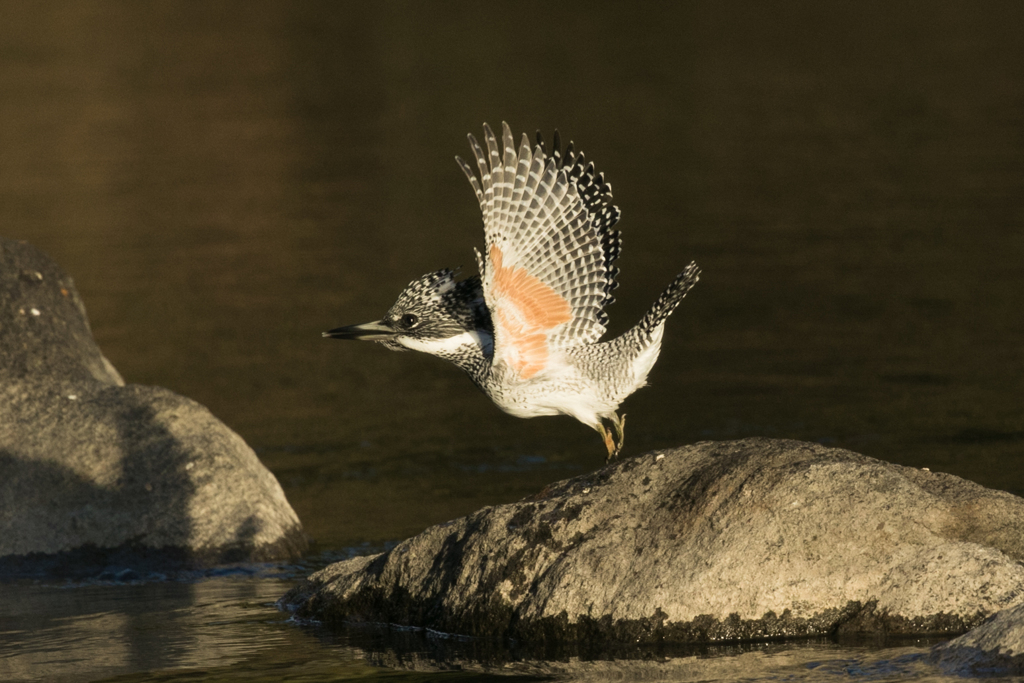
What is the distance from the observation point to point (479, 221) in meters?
25.1

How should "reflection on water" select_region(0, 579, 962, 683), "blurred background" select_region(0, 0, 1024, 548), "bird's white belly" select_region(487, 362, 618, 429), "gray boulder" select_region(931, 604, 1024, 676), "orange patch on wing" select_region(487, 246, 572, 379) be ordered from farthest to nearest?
"blurred background" select_region(0, 0, 1024, 548), "bird's white belly" select_region(487, 362, 618, 429), "orange patch on wing" select_region(487, 246, 572, 379), "reflection on water" select_region(0, 579, 962, 683), "gray boulder" select_region(931, 604, 1024, 676)

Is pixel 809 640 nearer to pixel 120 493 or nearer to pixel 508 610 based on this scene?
pixel 508 610

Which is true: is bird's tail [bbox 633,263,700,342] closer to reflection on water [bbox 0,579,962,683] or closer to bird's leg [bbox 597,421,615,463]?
bird's leg [bbox 597,421,615,463]

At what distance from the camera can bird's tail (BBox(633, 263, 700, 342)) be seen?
8.88 meters

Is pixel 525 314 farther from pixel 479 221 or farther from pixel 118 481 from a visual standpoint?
pixel 479 221

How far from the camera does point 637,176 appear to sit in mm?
27688

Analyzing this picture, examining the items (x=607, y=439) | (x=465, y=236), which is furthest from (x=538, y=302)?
(x=465, y=236)

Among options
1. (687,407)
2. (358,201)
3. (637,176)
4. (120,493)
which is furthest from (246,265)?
(120,493)

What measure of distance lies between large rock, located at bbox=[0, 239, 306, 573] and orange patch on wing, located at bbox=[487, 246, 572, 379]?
308 centimetres

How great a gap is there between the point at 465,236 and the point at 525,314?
585 inches

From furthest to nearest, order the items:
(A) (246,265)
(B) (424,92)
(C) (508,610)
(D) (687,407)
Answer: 1. (B) (424,92)
2. (A) (246,265)
3. (D) (687,407)
4. (C) (508,610)

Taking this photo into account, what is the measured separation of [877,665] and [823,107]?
27.9 metres

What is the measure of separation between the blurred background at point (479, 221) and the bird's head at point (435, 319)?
8.70 ft

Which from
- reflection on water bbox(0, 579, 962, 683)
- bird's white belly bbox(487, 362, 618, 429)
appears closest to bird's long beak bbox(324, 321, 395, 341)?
bird's white belly bbox(487, 362, 618, 429)
